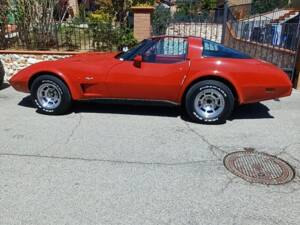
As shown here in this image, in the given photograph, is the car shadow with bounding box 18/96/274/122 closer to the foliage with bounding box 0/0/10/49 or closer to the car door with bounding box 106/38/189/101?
the car door with bounding box 106/38/189/101

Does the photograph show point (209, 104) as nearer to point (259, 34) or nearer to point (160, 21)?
point (160, 21)

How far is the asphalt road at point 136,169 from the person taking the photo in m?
3.07

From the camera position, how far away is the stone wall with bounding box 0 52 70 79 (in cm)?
818

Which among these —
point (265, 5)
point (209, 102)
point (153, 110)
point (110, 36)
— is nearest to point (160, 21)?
point (110, 36)

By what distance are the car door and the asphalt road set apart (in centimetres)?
45

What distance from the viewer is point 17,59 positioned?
324 inches

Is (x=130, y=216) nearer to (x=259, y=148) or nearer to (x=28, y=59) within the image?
(x=259, y=148)

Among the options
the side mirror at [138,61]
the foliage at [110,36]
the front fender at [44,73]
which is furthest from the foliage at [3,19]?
the side mirror at [138,61]

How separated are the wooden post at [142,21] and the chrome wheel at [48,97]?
11.8 ft

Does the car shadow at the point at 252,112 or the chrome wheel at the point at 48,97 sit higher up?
the chrome wheel at the point at 48,97

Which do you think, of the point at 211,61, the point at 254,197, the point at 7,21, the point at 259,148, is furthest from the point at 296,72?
Result: the point at 7,21

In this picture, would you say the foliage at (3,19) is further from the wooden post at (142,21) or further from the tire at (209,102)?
the tire at (209,102)

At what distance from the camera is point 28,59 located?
823cm

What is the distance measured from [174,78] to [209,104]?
2.29 feet
